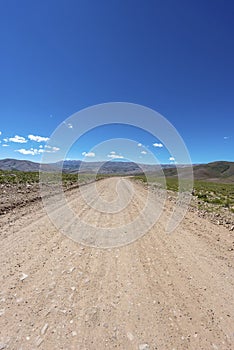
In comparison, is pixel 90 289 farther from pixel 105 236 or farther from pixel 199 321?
pixel 105 236

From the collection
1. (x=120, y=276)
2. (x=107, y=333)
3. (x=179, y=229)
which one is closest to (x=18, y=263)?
(x=120, y=276)

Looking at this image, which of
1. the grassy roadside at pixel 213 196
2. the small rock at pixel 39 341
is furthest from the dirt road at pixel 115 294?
the grassy roadside at pixel 213 196

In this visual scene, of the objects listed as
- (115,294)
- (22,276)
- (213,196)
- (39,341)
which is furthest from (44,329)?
(213,196)

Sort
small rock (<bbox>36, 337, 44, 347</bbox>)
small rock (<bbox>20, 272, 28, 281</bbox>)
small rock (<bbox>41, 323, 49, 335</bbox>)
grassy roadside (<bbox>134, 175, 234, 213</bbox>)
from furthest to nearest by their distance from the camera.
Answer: grassy roadside (<bbox>134, 175, 234, 213</bbox>), small rock (<bbox>20, 272, 28, 281</bbox>), small rock (<bbox>41, 323, 49, 335</bbox>), small rock (<bbox>36, 337, 44, 347</bbox>)

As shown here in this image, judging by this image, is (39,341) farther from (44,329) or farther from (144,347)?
(144,347)

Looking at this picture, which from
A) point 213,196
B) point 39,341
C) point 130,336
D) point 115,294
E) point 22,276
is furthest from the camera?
point 213,196

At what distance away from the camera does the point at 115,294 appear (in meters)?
4.08

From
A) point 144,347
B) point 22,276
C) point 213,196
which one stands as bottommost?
point 144,347

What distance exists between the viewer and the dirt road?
3.07 meters

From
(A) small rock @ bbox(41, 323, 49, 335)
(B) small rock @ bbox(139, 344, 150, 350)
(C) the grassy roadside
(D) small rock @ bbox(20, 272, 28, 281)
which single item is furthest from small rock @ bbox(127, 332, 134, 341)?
(C) the grassy roadside

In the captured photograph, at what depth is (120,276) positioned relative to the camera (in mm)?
4738

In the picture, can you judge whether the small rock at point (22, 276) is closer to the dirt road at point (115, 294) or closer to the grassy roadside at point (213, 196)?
the dirt road at point (115, 294)

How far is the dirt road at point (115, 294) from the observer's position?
10.1 ft

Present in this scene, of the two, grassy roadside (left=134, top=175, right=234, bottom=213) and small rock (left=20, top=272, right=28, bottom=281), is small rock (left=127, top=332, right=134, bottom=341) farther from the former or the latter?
grassy roadside (left=134, top=175, right=234, bottom=213)
